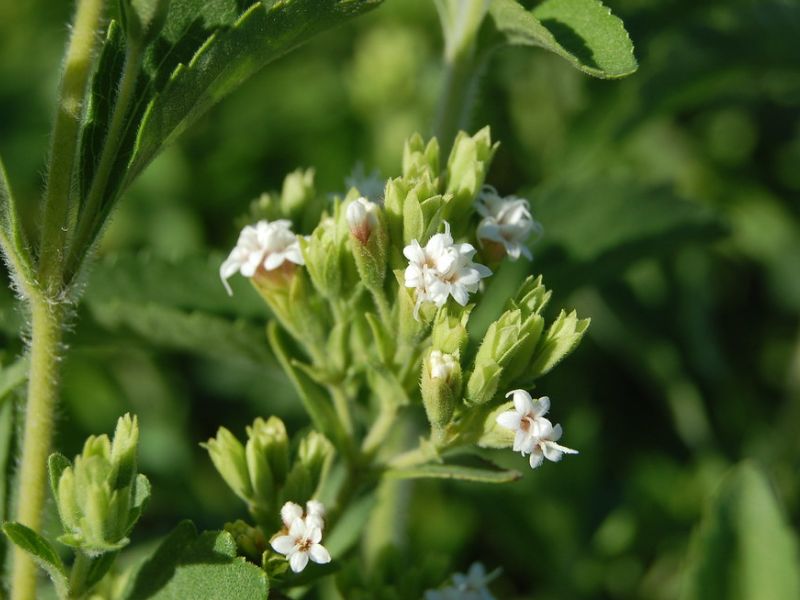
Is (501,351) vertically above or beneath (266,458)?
above

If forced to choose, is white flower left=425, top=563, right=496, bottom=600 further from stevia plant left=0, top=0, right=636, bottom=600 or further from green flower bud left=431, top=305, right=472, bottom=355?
green flower bud left=431, top=305, right=472, bottom=355

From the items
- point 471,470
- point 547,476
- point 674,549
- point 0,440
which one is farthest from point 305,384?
point 674,549

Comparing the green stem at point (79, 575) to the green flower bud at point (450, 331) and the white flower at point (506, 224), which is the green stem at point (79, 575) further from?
the white flower at point (506, 224)

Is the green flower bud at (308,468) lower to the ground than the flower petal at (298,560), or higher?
lower

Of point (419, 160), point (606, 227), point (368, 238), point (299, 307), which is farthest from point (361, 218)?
point (606, 227)

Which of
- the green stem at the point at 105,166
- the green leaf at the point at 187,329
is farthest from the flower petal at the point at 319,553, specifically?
the green leaf at the point at 187,329

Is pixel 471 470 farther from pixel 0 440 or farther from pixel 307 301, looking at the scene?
pixel 0 440

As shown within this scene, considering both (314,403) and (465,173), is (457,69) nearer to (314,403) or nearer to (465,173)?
(465,173)
